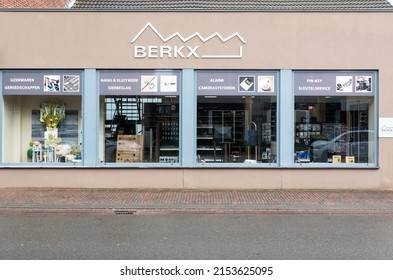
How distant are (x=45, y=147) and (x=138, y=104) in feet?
10.2

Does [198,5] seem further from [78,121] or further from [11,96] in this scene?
[11,96]

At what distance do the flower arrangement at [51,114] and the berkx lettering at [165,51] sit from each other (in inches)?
113

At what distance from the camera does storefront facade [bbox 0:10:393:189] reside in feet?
40.2

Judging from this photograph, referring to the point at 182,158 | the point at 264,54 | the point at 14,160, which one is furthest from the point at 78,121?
the point at 264,54

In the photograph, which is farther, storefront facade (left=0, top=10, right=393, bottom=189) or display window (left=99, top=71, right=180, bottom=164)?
display window (left=99, top=71, right=180, bottom=164)

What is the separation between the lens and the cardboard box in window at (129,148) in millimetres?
12648

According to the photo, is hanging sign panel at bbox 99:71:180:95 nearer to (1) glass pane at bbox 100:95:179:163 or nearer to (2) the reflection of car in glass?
(1) glass pane at bbox 100:95:179:163

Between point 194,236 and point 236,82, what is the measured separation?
6.22 meters

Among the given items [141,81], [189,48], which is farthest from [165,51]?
[141,81]

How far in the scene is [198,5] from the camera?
1404cm

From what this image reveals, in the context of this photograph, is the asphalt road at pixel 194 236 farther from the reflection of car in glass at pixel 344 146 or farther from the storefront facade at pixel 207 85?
the reflection of car in glass at pixel 344 146

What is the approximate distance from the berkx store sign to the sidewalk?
12.4 ft

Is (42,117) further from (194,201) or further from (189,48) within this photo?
(194,201)

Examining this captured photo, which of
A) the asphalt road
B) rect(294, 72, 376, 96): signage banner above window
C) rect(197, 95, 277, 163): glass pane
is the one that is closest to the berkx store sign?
rect(197, 95, 277, 163): glass pane
